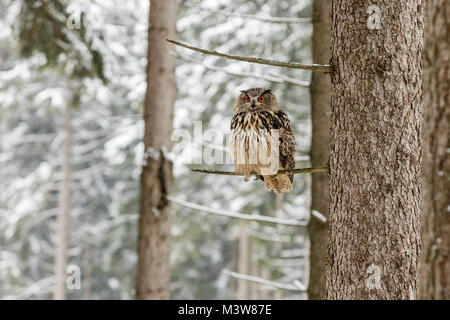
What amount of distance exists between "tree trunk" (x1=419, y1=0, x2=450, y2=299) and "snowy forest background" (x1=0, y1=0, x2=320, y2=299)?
1.23 meters

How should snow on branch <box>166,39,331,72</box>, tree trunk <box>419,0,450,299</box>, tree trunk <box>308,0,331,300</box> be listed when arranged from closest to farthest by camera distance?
snow on branch <box>166,39,331,72</box>
tree trunk <box>419,0,450,299</box>
tree trunk <box>308,0,331,300</box>

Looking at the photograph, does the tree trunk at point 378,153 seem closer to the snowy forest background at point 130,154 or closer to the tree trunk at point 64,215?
the snowy forest background at point 130,154

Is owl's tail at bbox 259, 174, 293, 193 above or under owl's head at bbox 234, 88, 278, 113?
under

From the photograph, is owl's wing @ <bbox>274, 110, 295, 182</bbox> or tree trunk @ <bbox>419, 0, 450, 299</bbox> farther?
tree trunk @ <bbox>419, 0, 450, 299</bbox>

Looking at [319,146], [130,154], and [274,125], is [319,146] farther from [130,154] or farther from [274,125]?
[130,154]

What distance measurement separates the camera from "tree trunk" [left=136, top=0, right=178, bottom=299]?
5.36 m

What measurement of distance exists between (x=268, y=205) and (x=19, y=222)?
772 cm

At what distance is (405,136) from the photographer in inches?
74.6

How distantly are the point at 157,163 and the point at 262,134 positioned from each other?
11.1ft

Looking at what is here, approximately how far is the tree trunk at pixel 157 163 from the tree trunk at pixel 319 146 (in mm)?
1724

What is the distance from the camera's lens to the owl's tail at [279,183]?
6.97 ft

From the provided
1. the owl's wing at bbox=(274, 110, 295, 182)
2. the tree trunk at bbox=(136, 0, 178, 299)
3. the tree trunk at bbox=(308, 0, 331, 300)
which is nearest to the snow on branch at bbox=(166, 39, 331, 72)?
the owl's wing at bbox=(274, 110, 295, 182)

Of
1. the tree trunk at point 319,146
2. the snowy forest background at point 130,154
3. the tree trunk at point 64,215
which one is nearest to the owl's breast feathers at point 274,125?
the snowy forest background at point 130,154

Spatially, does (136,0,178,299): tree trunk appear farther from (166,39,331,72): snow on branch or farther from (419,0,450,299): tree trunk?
(166,39,331,72): snow on branch
